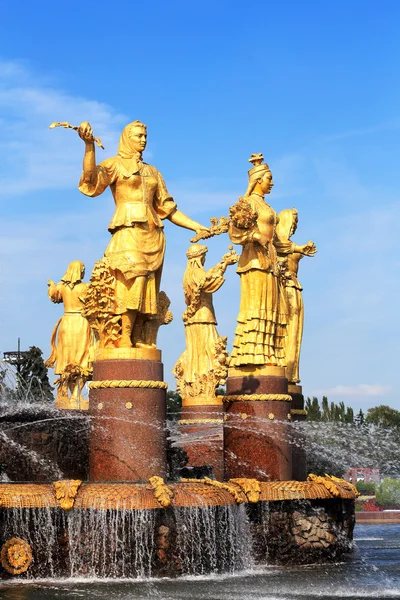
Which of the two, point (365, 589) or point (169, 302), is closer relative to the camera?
point (365, 589)

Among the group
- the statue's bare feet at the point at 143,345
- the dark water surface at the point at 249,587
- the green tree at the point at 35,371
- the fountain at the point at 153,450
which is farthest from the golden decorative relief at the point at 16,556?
the green tree at the point at 35,371

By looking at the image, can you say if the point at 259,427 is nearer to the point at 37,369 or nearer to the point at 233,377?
the point at 233,377

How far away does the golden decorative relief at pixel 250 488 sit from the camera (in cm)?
1377

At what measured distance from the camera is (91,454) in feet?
44.8

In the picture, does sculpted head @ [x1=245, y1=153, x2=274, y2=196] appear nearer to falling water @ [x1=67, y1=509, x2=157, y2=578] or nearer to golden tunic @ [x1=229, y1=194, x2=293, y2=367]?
golden tunic @ [x1=229, y1=194, x2=293, y2=367]

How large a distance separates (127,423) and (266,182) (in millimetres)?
5590

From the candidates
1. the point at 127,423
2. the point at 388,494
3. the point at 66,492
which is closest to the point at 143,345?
the point at 127,423

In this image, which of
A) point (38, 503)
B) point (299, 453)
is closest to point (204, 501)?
point (38, 503)

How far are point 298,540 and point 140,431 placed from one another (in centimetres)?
290

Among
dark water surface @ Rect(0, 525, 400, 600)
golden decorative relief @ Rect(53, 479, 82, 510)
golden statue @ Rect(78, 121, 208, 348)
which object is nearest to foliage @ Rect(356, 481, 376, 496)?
dark water surface @ Rect(0, 525, 400, 600)

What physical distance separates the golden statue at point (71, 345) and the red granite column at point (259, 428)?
482 centimetres

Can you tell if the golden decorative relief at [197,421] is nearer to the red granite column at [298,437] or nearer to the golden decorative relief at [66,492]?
the red granite column at [298,437]

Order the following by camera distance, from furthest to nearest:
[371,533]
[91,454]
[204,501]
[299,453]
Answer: [371,533] → [299,453] → [91,454] → [204,501]

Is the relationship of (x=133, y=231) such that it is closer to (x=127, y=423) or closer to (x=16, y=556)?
(x=127, y=423)
